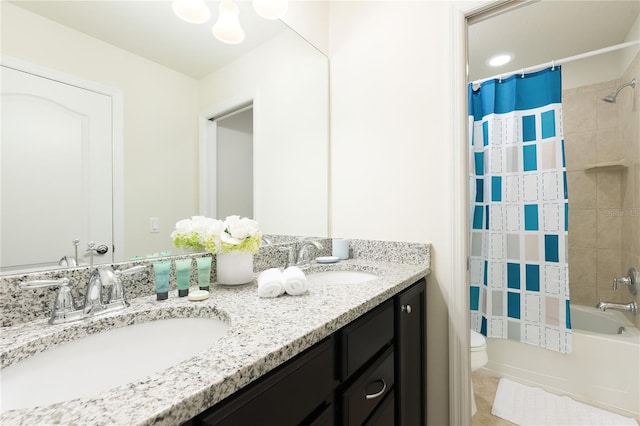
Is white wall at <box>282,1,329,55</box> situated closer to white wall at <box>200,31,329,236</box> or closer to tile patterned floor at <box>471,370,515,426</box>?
white wall at <box>200,31,329,236</box>

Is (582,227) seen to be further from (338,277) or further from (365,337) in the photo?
(365,337)

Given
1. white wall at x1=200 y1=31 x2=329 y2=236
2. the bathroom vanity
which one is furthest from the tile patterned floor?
white wall at x1=200 y1=31 x2=329 y2=236

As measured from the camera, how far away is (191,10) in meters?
1.01

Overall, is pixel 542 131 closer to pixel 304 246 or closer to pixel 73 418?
pixel 304 246

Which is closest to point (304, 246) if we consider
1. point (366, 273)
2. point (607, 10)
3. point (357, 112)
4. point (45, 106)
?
point (366, 273)

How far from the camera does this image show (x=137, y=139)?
88cm

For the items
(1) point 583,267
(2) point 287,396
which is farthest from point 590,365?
(2) point 287,396

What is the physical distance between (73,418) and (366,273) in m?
1.10

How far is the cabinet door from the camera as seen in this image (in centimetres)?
103

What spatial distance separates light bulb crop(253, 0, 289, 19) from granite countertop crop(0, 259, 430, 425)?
1.12 meters

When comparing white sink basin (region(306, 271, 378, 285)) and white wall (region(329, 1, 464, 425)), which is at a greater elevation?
white wall (region(329, 1, 464, 425))

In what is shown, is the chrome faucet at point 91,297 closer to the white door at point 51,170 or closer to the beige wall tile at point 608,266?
the white door at point 51,170

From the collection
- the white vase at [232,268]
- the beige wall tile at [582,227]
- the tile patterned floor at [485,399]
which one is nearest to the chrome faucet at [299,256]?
the white vase at [232,268]

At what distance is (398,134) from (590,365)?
176 cm
